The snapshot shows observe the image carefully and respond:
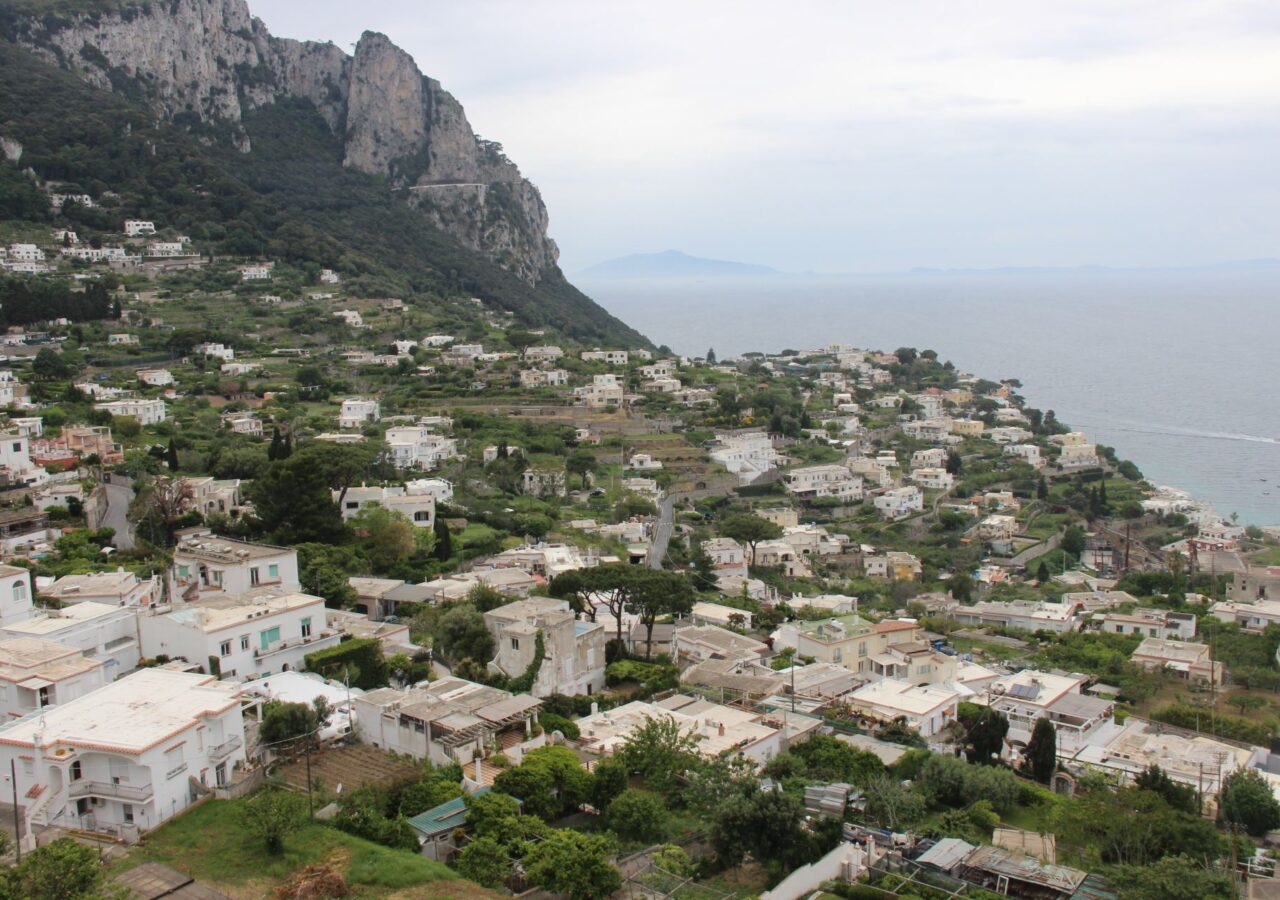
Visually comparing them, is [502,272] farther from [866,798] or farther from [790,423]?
[866,798]

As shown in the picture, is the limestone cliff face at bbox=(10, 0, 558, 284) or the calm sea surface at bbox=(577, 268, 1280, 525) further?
the limestone cliff face at bbox=(10, 0, 558, 284)

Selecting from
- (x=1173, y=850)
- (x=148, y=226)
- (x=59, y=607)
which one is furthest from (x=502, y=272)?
(x=1173, y=850)

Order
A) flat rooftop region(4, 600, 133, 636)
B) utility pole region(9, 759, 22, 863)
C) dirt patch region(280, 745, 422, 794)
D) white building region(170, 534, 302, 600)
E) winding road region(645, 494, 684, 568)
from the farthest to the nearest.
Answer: winding road region(645, 494, 684, 568)
white building region(170, 534, 302, 600)
flat rooftop region(4, 600, 133, 636)
dirt patch region(280, 745, 422, 794)
utility pole region(9, 759, 22, 863)

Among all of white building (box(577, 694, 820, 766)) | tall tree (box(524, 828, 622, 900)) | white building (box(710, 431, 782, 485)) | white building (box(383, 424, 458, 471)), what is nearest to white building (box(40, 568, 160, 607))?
white building (box(577, 694, 820, 766))

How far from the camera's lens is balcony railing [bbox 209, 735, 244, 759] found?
39.6ft

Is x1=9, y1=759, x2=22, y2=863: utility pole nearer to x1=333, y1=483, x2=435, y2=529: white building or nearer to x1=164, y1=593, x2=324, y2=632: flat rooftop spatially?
x1=164, y1=593, x2=324, y2=632: flat rooftop

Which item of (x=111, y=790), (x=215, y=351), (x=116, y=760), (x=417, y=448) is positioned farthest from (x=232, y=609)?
(x=215, y=351)

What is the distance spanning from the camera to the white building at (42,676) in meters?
12.9

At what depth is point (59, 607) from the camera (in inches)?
651

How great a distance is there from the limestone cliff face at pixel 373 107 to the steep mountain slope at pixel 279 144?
0.14 metres

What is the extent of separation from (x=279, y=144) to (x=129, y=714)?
3405 inches

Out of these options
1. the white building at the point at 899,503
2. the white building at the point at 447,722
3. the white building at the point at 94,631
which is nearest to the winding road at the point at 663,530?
the white building at the point at 899,503

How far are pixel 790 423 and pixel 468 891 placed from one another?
4112cm

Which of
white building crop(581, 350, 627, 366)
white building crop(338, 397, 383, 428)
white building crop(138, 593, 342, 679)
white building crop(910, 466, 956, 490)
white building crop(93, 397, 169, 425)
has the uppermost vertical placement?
white building crop(581, 350, 627, 366)
